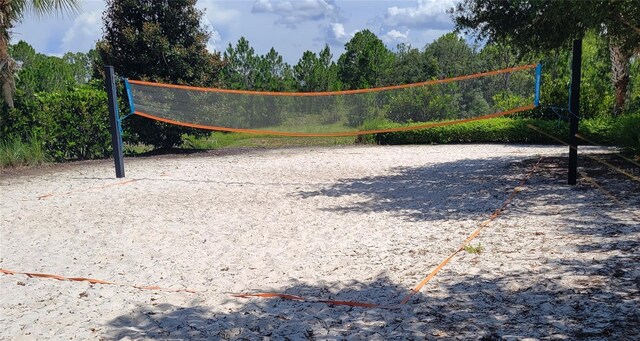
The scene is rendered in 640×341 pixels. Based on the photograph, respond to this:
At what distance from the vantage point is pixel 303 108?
12047 millimetres

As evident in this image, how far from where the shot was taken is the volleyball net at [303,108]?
10.4 meters

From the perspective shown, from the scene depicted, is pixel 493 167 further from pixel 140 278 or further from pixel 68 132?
pixel 68 132

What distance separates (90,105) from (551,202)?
12.2 metres

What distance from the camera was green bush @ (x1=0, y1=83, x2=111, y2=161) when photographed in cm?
1312

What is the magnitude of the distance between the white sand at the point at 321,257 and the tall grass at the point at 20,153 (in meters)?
2.75

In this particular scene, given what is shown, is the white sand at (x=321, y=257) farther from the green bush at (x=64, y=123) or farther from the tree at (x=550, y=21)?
the green bush at (x=64, y=123)

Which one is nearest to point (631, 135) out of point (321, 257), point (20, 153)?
point (321, 257)

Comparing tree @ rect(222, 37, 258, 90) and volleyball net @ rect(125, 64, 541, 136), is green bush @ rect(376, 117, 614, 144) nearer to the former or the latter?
volleyball net @ rect(125, 64, 541, 136)

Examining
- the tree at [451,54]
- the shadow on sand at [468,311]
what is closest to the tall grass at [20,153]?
the shadow on sand at [468,311]

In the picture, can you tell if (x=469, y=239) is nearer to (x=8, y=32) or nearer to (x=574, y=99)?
(x=574, y=99)

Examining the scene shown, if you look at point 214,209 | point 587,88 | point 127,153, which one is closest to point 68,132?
point 127,153

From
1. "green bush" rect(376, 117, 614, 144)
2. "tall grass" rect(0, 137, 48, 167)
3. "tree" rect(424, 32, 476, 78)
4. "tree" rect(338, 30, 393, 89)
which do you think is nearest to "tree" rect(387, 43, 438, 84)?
"tree" rect(338, 30, 393, 89)

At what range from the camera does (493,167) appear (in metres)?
11.0

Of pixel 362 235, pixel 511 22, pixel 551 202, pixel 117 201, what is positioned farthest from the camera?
pixel 511 22
